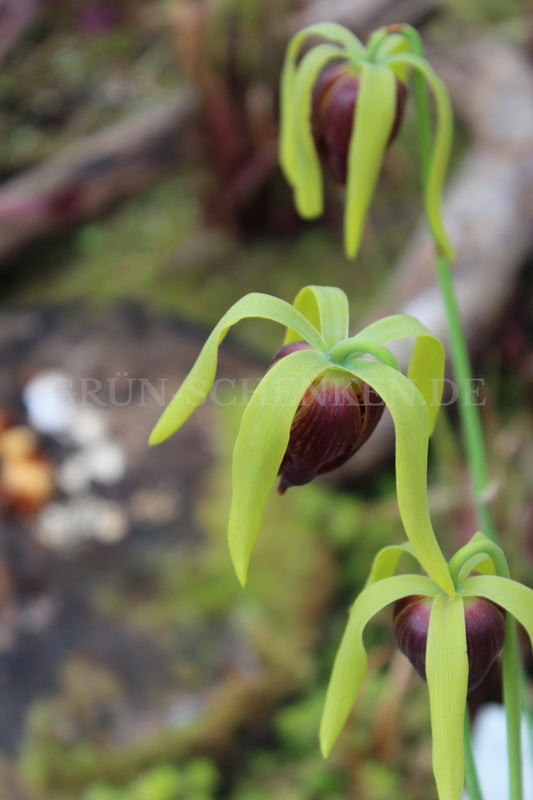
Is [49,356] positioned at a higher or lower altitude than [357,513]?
higher

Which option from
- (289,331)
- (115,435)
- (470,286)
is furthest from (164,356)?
(289,331)

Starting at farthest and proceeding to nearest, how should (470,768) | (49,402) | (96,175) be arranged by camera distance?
(96,175) < (49,402) < (470,768)

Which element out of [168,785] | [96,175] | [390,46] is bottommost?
[168,785]

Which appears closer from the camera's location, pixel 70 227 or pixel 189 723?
pixel 189 723

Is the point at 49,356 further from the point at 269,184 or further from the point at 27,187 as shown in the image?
the point at 269,184

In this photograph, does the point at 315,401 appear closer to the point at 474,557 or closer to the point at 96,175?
the point at 474,557

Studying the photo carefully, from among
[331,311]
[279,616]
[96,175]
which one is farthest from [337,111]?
[96,175]
